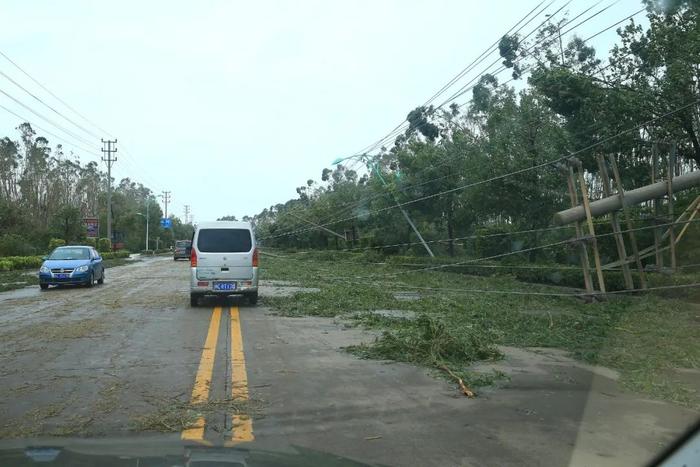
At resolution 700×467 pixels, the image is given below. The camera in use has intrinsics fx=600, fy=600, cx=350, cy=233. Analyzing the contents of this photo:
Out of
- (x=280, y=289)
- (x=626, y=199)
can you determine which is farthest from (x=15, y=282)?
(x=626, y=199)

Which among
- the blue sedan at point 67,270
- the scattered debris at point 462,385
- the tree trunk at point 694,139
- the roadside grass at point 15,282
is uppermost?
the tree trunk at point 694,139

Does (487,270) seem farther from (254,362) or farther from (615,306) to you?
(254,362)

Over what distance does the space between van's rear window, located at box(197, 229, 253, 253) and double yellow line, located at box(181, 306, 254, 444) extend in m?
3.45

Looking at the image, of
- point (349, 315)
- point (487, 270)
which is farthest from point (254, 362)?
point (487, 270)

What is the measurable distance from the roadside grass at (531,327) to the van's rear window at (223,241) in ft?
5.80

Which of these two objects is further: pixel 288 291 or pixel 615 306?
pixel 288 291

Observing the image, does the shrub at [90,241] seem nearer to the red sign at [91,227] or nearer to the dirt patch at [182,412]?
the red sign at [91,227]

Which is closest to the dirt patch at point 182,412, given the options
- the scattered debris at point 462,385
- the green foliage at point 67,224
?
the scattered debris at point 462,385

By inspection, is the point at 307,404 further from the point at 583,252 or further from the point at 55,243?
the point at 55,243

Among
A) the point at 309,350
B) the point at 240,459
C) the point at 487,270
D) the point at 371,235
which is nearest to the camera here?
the point at 240,459

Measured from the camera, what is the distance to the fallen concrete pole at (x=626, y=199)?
586 inches

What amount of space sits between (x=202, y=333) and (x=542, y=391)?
20.8 ft

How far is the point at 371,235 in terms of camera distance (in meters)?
47.6

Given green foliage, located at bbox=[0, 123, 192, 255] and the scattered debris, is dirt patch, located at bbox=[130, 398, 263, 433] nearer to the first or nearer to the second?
the scattered debris
